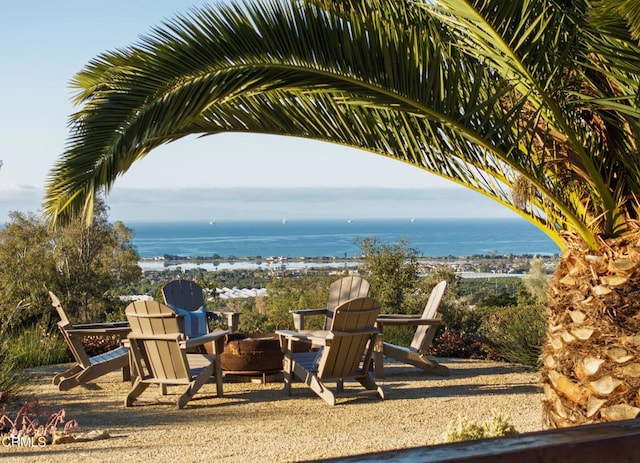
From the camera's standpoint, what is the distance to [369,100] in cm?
A: 416

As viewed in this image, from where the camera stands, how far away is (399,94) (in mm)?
4105

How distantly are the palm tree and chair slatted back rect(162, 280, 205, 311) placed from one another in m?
4.55

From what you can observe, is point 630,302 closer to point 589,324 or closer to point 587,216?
point 589,324

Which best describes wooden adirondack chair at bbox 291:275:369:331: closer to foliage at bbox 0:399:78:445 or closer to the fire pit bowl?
the fire pit bowl

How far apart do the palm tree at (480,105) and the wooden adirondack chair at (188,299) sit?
449 cm

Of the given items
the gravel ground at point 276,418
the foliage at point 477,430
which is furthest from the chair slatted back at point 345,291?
the foliage at point 477,430

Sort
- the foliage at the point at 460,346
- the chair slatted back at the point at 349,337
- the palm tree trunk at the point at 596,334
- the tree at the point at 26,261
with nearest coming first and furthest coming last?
the palm tree trunk at the point at 596,334
the chair slatted back at the point at 349,337
the foliage at the point at 460,346
the tree at the point at 26,261

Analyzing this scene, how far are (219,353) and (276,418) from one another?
50.5 inches

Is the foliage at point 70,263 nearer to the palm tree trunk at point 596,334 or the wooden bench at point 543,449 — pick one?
the palm tree trunk at point 596,334

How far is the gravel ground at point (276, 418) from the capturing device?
525cm

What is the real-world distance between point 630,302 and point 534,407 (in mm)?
2931

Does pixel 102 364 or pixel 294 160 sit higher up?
pixel 294 160

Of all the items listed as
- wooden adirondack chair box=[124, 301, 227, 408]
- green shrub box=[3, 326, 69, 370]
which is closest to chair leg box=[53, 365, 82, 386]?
wooden adirondack chair box=[124, 301, 227, 408]

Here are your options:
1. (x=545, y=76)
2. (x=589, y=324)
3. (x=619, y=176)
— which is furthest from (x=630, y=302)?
(x=545, y=76)
